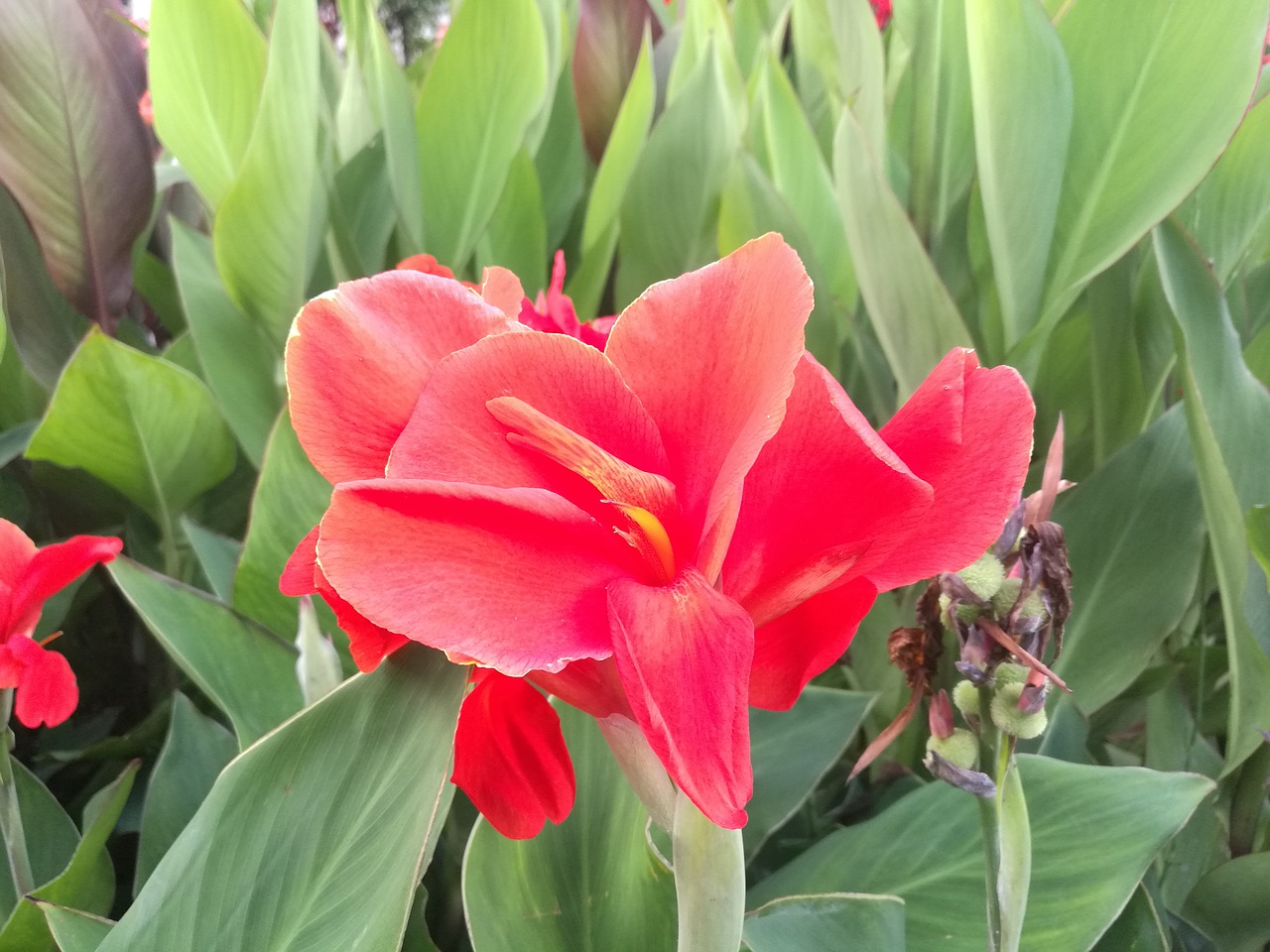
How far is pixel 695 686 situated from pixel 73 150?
771mm

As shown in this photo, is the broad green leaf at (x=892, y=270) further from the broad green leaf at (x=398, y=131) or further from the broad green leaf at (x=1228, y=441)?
the broad green leaf at (x=398, y=131)

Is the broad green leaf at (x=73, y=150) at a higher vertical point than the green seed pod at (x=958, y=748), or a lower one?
higher

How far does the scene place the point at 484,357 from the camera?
235 millimetres

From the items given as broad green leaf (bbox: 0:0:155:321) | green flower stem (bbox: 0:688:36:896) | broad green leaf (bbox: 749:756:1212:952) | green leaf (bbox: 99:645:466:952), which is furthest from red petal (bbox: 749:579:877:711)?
broad green leaf (bbox: 0:0:155:321)

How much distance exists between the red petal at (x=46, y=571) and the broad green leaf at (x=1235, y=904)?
1.95 feet

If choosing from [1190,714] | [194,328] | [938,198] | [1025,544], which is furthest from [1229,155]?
[194,328]

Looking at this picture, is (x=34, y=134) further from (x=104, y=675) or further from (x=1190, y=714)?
(x=1190, y=714)

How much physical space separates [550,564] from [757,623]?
0.22ft

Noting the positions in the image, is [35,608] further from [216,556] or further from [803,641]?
[803,641]

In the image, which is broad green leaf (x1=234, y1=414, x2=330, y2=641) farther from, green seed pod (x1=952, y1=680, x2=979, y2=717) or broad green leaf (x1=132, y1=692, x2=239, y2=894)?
green seed pod (x1=952, y1=680, x2=979, y2=717)

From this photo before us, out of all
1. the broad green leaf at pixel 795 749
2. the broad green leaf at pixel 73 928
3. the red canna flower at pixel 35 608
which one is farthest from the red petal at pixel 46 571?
the broad green leaf at pixel 795 749

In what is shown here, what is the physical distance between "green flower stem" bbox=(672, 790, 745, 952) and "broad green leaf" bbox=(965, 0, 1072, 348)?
44 cm

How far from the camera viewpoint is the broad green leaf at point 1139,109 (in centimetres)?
52

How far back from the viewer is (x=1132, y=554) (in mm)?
611
